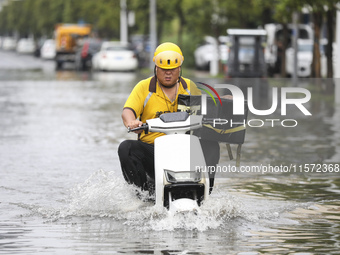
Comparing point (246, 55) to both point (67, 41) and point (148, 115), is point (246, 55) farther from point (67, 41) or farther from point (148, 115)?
point (148, 115)

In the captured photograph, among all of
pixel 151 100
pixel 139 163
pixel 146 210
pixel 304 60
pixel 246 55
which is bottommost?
pixel 304 60

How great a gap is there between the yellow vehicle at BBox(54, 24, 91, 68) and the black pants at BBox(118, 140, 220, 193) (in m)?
45.6

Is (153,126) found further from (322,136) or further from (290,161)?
(322,136)

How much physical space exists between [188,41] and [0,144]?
118 ft

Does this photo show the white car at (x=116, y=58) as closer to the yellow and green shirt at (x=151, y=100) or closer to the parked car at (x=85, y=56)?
the parked car at (x=85, y=56)

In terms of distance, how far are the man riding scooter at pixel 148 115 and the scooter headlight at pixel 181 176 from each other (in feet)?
1.91

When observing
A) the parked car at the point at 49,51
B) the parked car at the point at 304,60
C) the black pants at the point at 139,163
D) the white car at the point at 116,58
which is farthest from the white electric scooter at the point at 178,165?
the parked car at the point at 49,51

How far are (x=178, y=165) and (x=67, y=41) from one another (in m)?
53.5

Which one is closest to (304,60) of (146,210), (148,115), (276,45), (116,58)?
(276,45)

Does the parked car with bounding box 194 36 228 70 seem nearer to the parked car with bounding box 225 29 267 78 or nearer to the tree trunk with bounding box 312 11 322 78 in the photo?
the parked car with bounding box 225 29 267 78

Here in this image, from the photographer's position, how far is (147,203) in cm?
817

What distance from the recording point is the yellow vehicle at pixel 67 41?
53.7m

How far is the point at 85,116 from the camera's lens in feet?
66.5

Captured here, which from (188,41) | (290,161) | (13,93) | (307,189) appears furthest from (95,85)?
(307,189)
